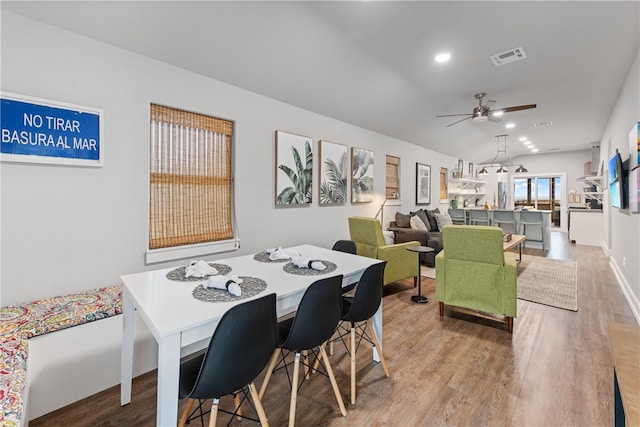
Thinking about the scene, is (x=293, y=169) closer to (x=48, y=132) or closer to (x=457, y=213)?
(x=48, y=132)

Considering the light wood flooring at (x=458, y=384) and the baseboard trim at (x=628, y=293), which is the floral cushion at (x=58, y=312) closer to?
the light wood flooring at (x=458, y=384)

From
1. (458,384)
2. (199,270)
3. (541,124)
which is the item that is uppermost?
(541,124)

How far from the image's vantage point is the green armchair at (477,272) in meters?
2.79

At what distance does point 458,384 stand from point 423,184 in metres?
5.59

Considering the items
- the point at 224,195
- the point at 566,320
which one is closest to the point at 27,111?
the point at 224,195

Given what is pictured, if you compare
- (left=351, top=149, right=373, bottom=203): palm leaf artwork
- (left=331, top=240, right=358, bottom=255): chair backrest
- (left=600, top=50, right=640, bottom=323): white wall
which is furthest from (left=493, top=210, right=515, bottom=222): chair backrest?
(left=331, top=240, right=358, bottom=255): chair backrest

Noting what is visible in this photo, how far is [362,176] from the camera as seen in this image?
5051 mm

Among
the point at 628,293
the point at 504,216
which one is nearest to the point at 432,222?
the point at 504,216

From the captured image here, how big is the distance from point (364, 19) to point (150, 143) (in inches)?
84.2

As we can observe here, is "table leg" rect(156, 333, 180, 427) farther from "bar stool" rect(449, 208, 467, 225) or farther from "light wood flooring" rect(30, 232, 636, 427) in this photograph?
"bar stool" rect(449, 208, 467, 225)

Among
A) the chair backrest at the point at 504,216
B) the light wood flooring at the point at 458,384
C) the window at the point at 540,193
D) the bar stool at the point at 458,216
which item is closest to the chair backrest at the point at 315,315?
the light wood flooring at the point at 458,384

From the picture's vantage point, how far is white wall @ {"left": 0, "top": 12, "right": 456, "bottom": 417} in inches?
74.6

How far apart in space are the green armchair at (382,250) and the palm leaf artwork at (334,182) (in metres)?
0.52

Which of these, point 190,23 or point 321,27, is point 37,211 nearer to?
point 190,23
